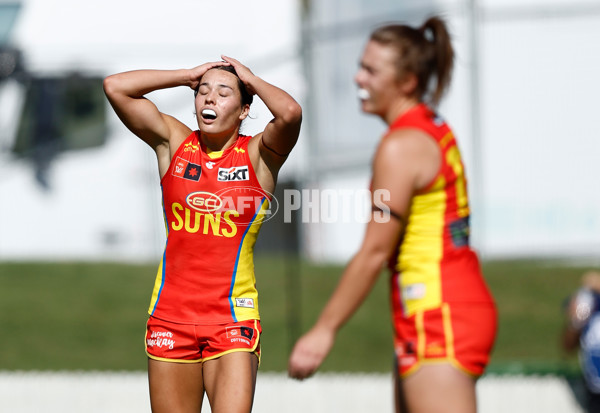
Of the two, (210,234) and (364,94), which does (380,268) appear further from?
(210,234)

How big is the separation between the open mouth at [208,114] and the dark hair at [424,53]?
846 mm

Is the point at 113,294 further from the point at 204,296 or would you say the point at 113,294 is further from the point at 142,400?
the point at 204,296

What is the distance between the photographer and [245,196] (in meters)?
3.85

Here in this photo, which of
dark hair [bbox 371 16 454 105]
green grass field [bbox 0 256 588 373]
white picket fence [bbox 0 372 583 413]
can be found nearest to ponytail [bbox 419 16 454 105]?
dark hair [bbox 371 16 454 105]

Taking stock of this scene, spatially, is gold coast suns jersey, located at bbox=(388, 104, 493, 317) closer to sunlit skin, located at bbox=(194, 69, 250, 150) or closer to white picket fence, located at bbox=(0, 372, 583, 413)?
sunlit skin, located at bbox=(194, 69, 250, 150)

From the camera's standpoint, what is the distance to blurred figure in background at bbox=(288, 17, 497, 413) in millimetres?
3049

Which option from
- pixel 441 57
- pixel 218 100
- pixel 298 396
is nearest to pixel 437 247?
pixel 441 57

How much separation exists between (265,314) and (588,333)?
15.9 ft

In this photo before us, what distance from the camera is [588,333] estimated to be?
21.5ft

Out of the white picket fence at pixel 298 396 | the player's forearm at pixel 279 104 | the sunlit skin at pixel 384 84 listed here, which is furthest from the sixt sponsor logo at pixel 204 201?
the white picket fence at pixel 298 396

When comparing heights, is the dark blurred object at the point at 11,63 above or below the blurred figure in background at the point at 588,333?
above

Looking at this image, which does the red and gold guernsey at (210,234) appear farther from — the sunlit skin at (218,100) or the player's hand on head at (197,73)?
the player's hand on head at (197,73)

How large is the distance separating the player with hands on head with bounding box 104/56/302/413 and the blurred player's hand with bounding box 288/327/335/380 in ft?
2.59

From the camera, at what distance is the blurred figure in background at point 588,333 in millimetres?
6426
